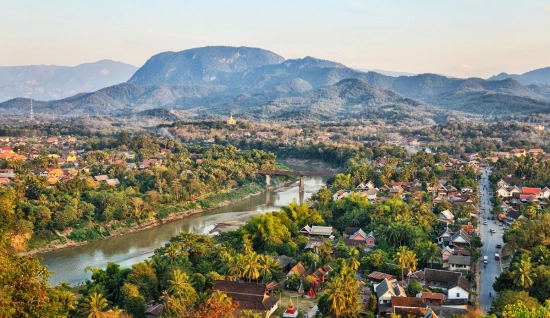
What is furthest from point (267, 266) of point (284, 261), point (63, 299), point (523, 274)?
point (63, 299)

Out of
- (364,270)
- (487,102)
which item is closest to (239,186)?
(364,270)

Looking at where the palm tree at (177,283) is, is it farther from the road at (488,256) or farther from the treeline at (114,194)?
the treeline at (114,194)

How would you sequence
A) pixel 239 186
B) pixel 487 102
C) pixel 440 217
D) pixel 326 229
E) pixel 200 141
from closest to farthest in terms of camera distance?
pixel 326 229
pixel 440 217
pixel 239 186
pixel 200 141
pixel 487 102

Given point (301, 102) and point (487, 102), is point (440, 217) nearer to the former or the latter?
point (487, 102)

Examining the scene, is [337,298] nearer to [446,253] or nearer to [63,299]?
[63,299]

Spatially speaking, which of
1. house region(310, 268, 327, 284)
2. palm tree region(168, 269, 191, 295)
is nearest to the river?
palm tree region(168, 269, 191, 295)

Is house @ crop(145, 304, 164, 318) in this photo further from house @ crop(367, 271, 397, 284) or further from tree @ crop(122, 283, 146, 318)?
house @ crop(367, 271, 397, 284)

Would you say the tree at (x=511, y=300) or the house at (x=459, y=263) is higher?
the tree at (x=511, y=300)

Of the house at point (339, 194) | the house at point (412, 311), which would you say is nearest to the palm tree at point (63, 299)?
the house at point (412, 311)
